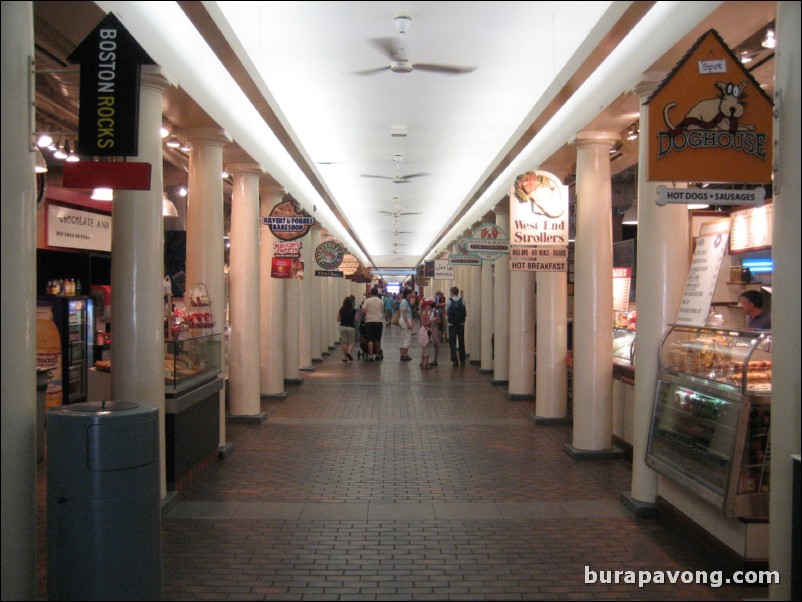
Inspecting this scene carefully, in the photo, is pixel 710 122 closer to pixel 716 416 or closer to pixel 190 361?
pixel 716 416

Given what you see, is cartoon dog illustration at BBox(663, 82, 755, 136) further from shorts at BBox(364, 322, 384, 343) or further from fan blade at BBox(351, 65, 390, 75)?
shorts at BBox(364, 322, 384, 343)

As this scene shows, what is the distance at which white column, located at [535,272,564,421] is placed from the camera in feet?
31.0

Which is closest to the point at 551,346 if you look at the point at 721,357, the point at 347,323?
the point at 721,357

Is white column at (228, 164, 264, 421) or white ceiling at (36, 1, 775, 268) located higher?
white ceiling at (36, 1, 775, 268)

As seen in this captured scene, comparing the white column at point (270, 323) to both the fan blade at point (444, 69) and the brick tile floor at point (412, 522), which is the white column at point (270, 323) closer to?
the brick tile floor at point (412, 522)

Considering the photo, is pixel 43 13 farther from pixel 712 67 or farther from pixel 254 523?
pixel 712 67

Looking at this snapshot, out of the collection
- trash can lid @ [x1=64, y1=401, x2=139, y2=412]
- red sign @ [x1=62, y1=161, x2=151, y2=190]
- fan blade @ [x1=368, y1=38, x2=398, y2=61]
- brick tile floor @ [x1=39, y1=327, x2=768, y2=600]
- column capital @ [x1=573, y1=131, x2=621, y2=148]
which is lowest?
brick tile floor @ [x1=39, y1=327, x2=768, y2=600]

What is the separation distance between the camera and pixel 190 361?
7031mm

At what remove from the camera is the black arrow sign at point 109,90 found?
14.6 feet

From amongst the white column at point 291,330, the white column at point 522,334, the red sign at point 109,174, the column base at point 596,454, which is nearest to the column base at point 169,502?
the red sign at point 109,174

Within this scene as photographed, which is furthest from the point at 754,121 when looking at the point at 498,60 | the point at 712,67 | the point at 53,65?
the point at 53,65

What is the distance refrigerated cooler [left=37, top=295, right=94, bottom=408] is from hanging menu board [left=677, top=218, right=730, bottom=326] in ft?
26.6

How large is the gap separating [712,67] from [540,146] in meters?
4.87

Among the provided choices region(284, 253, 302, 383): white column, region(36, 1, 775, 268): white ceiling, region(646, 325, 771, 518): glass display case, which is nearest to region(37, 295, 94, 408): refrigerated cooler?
region(36, 1, 775, 268): white ceiling
